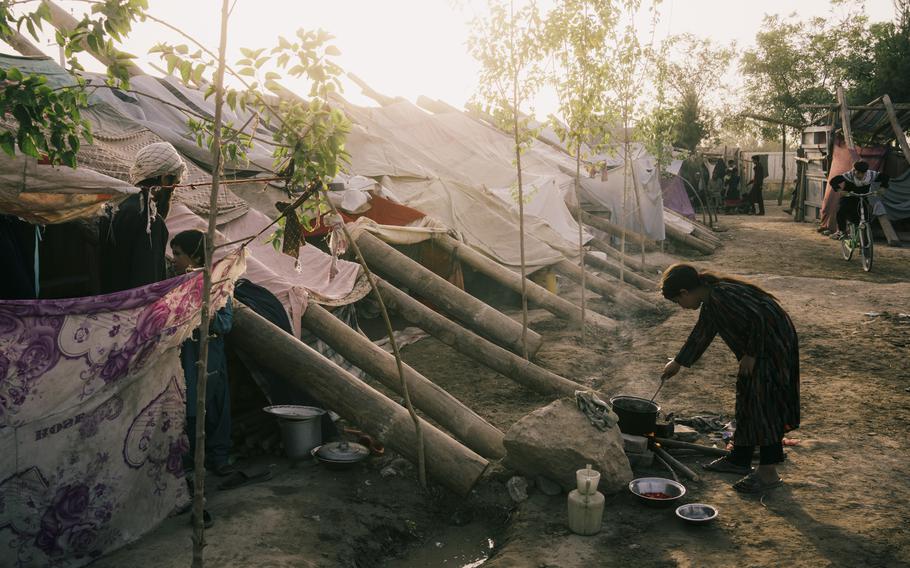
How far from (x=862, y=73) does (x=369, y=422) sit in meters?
26.4

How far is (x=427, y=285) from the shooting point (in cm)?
750

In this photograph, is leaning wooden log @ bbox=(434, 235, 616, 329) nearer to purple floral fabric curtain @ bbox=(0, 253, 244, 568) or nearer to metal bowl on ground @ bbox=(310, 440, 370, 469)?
metal bowl on ground @ bbox=(310, 440, 370, 469)

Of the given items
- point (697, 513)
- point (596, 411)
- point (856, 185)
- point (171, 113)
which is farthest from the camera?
point (856, 185)

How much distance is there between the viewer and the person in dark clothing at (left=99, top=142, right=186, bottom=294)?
4.15 m

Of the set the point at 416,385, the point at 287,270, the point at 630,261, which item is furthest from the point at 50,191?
the point at 630,261

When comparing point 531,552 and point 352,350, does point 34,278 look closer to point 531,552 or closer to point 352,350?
point 352,350

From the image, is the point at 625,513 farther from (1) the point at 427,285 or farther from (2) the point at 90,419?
(1) the point at 427,285

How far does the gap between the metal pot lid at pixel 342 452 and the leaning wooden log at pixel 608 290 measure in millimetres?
5588

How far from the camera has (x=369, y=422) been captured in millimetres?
4469

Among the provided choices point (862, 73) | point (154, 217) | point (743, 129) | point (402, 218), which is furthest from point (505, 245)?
point (743, 129)

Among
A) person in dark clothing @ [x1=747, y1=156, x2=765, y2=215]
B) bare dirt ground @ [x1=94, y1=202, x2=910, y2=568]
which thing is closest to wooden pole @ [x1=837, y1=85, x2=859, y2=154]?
person in dark clothing @ [x1=747, y1=156, x2=765, y2=215]

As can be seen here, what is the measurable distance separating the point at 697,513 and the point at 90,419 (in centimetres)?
318

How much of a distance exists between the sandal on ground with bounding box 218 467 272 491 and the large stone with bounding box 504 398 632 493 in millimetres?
1494

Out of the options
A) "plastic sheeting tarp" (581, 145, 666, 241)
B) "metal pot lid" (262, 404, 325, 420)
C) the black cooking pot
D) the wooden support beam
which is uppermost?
the wooden support beam
